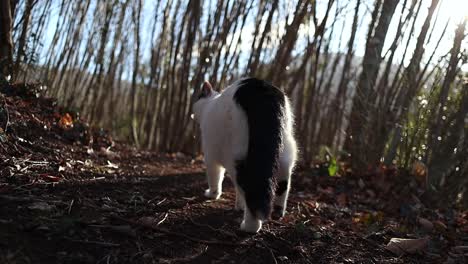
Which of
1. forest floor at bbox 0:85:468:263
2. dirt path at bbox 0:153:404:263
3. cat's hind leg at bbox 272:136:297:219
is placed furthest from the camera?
cat's hind leg at bbox 272:136:297:219

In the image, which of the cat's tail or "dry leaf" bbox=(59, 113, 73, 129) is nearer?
the cat's tail

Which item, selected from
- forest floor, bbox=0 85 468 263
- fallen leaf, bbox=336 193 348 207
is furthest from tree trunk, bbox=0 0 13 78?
fallen leaf, bbox=336 193 348 207

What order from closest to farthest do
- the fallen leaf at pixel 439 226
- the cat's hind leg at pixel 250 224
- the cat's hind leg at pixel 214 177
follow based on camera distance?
1. the cat's hind leg at pixel 250 224
2. the cat's hind leg at pixel 214 177
3. the fallen leaf at pixel 439 226

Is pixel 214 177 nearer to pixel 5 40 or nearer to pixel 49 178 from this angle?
pixel 49 178

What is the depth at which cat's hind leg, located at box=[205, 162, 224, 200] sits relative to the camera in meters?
3.89

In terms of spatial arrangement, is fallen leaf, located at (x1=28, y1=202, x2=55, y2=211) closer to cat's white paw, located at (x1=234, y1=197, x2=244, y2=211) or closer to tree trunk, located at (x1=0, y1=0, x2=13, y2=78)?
cat's white paw, located at (x1=234, y1=197, x2=244, y2=211)

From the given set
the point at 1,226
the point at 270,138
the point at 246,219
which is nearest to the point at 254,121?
the point at 270,138

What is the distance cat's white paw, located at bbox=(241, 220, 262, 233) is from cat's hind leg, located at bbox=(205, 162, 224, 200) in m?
0.80

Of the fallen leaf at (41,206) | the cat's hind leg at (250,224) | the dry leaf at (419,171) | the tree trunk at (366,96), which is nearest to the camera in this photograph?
the fallen leaf at (41,206)

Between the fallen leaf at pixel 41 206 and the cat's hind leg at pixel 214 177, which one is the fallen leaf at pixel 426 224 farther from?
the fallen leaf at pixel 41 206

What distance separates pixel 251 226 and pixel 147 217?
26.7 inches

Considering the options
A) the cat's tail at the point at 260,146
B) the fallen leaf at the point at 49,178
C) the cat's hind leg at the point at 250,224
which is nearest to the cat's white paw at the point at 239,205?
the cat's hind leg at the point at 250,224

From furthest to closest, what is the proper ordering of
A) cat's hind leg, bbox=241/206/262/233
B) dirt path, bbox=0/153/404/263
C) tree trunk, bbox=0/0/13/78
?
tree trunk, bbox=0/0/13/78 < cat's hind leg, bbox=241/206/262/233 < dirt path, bbox=0/153/404/263

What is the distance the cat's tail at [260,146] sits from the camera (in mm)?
2770
